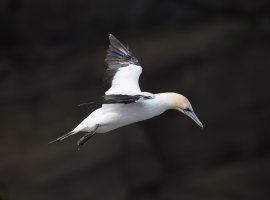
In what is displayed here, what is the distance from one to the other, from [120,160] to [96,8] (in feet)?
7.06

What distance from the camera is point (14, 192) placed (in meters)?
11.8

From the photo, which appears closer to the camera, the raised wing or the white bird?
the white bird

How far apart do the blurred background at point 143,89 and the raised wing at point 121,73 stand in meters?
3.63

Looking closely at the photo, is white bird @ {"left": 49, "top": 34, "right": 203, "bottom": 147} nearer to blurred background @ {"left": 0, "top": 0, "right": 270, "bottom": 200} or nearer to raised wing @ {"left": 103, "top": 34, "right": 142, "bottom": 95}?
raised wing @ {"left": 103, "top": 34, "right": 142, "bottom": 95}

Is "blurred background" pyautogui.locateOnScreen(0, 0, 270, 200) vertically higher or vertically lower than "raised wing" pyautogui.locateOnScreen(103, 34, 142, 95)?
lower

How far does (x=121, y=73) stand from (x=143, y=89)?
15.8 ft

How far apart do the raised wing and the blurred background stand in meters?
3.63

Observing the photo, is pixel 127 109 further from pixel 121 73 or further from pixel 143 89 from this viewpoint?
pixel 143 89

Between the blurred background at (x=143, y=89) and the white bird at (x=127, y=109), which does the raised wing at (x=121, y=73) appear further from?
the blurred background at (x=143, y=89)

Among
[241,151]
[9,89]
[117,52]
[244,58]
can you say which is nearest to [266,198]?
[241,151]

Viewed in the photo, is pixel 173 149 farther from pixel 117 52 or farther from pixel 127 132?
pixel 117 52

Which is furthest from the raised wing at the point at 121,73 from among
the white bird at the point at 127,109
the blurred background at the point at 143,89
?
the blurred background at the point at 143,89

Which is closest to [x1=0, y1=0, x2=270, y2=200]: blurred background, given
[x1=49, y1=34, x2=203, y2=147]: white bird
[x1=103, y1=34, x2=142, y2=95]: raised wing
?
[x1=103, y1=34, x2=142, y2=95]: raised wing

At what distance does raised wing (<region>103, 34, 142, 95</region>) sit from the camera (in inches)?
287
